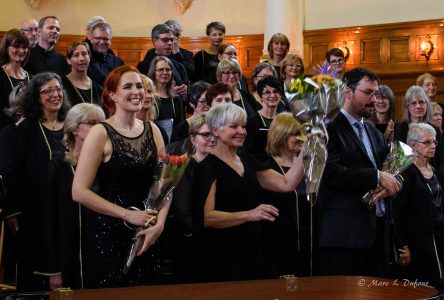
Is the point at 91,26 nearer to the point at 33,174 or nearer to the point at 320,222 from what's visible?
the point at 33,174

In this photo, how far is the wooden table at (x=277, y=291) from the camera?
3.26 metres

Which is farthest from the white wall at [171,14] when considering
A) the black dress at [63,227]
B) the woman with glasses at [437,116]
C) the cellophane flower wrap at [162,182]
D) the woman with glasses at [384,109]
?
the cellophane flower wrap at [162,182]

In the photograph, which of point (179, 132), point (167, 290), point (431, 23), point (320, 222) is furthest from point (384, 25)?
point (167, 290)

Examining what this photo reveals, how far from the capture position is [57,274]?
4770 millimetres

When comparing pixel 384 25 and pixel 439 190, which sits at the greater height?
pixel 384 25

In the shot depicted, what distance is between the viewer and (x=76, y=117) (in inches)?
190

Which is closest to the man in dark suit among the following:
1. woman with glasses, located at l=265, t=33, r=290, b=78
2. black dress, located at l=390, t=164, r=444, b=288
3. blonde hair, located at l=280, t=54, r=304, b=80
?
black dress, located at l=390, t=164, r=444, b=288

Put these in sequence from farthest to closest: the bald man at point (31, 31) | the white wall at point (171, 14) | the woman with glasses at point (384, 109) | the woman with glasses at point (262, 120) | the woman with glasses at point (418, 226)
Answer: the white wall at point (171, 14)
the bald man at point (31, 31)
the woman with glasses at point (384, 109)
the woman with glasses at point (262, 120)
the woman with glasses at point (418, 226)

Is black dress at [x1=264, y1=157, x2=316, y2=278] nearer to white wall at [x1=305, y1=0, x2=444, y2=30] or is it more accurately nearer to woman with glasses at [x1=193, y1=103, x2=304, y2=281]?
woman with glasses at [x1=193, y1=103, x2=304, y2=281]

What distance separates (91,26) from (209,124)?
3.25 metres

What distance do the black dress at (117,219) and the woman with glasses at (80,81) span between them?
2479 mm

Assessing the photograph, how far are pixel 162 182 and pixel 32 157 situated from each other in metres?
1.75

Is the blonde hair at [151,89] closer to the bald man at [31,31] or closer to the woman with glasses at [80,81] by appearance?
the woman with glasses at [80,81]

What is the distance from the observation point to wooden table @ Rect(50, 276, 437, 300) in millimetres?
3256
